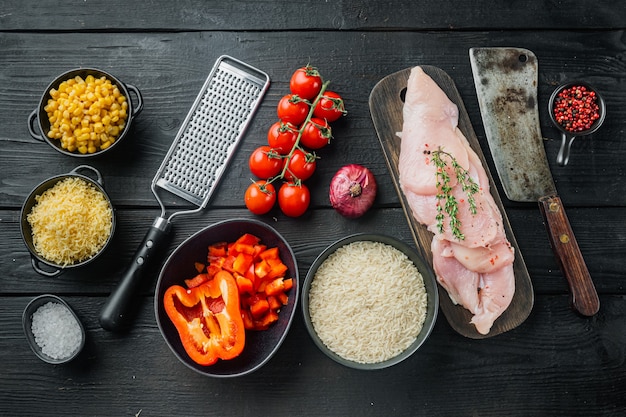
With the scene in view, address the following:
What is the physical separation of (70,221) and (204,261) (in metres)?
0.50

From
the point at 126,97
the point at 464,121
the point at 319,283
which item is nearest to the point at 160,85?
the point at 126,97

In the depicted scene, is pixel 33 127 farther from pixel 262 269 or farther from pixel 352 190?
pixel 352 190

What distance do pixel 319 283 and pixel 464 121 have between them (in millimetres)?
873

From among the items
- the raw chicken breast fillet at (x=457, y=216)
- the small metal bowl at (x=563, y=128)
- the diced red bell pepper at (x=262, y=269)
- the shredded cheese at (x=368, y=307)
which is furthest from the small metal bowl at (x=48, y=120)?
the small metal bowl at (x=563, y=128)

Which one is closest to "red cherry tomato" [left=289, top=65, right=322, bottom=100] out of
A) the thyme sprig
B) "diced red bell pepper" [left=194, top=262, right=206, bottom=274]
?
the thyme sprig

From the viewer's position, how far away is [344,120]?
2.32 m

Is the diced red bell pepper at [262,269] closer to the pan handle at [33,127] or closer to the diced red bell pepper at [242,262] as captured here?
the diced red bell pepper at [242,262]

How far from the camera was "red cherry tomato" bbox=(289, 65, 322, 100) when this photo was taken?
217 centimetres

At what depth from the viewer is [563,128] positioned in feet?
7.51

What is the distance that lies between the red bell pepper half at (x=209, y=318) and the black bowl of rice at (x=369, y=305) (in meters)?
0.26

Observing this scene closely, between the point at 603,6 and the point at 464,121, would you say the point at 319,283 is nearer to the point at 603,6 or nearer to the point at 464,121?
the point at 464,121

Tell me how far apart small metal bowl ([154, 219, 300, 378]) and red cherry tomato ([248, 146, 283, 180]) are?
0.70 ft

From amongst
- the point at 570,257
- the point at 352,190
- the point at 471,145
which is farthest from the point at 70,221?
the point at 570,257

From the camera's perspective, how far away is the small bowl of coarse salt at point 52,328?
214 cm
